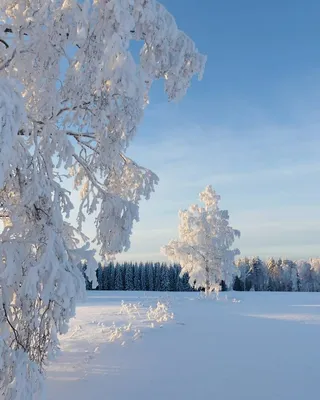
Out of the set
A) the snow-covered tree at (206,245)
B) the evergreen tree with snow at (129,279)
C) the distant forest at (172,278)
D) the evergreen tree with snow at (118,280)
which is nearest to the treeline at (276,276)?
the distant forest at (172,278)

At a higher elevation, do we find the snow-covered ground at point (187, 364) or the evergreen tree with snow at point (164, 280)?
the evergreen tree with snow at point (164, 280)

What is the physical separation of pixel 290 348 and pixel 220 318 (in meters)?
5.22

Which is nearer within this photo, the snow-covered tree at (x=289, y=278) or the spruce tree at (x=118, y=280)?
the spruce tree at (x=118, y=280)

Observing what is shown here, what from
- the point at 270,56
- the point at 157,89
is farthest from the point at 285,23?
the point at 157,89

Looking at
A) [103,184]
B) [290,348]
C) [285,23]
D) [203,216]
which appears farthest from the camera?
[203,216]

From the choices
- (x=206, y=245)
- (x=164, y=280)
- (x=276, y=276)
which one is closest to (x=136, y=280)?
(x=164, y=280)

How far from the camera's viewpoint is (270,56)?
10.6 m

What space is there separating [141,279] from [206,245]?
45.7 metres

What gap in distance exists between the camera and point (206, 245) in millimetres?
25344

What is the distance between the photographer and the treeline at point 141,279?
6712cm

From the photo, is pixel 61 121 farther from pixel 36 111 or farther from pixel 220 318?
pixel 220 318

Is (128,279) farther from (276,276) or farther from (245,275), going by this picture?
(276,276)

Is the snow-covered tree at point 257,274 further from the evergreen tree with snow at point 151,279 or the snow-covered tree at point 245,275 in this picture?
the evergreen tree with snow at point 151,279

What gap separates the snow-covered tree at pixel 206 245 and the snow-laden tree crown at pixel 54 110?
2066 cm
